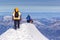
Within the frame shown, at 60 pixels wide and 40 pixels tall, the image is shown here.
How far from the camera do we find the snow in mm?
19234

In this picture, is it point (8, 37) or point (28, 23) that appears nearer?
point (8, 37)

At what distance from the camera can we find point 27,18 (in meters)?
21.2

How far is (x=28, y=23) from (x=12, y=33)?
6.07 ft

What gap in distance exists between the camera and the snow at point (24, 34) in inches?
757

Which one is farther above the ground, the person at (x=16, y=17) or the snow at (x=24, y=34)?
the person at (x=16, y=17)

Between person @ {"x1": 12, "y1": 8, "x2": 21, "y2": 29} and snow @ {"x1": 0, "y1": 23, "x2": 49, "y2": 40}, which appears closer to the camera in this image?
snow @ {"x1": 0, "y1": 23, "x2": 49, "y2": 40}

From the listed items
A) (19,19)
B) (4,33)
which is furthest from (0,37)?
(19,19)

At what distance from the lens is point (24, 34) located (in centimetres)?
1938

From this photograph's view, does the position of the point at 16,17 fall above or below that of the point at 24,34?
above

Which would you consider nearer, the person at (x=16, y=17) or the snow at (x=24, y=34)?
the snow at (x=24, y=34)

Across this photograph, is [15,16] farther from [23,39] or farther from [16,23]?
[23,39]

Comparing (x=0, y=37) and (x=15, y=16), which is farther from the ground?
(x=15, y=16)

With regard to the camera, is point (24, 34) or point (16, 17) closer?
point (24, 34)

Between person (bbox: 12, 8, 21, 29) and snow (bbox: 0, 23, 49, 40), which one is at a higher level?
person (bbox: 12, 8, 21, 29)
